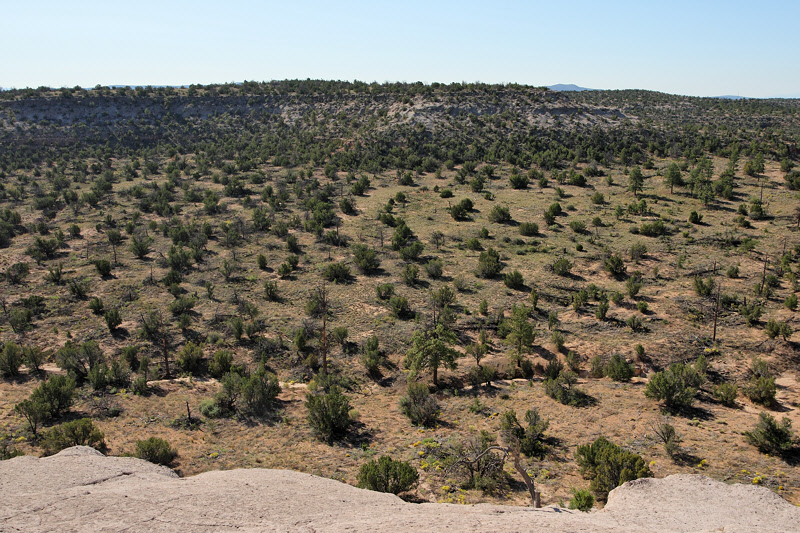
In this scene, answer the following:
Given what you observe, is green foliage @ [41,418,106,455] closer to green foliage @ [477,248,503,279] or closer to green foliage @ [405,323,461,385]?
green foliage @ [405,323,461,385]

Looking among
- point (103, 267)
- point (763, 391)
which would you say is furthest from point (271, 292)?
point (763, 391)

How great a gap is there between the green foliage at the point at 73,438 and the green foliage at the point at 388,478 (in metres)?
8.72

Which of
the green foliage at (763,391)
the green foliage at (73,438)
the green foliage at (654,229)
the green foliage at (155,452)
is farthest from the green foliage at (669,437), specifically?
the green foliage at (654,229)

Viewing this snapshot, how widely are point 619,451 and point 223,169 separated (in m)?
55.1

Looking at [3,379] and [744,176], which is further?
[744,176]

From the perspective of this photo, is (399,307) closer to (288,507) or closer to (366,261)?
(366,261)

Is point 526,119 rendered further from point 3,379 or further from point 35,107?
point 35,107

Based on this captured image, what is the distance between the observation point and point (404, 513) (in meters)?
8.99

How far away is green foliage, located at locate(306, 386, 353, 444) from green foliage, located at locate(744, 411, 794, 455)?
13011 millimetres

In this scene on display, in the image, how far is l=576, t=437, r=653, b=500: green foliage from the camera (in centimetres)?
1211

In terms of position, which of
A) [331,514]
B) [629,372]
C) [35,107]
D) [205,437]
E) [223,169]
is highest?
[35,107]

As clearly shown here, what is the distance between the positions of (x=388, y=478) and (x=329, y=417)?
4.28 metres

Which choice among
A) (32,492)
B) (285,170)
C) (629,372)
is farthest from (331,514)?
(285,170)

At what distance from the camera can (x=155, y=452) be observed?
13.8 metres
